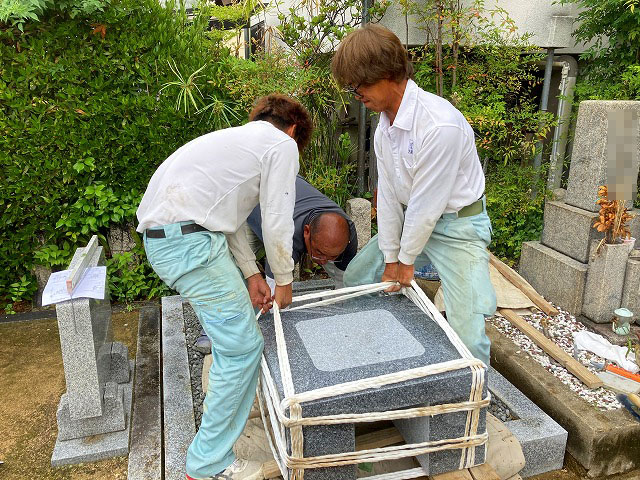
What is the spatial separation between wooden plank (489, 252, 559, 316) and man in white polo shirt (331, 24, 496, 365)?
1.82m

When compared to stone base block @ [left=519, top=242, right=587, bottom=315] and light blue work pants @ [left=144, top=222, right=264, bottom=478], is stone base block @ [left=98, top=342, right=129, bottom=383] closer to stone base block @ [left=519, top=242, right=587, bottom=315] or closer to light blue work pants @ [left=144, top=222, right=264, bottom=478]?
light blue work pants @ [left=144, top=222, right=264, bottom=478]

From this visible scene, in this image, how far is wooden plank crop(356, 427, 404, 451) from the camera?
91.6 inches

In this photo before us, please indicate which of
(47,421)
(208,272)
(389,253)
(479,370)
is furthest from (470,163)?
(47,421)

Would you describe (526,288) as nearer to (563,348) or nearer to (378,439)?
(563,348)

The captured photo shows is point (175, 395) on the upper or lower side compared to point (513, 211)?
lower

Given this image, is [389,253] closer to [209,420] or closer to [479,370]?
[479,370]

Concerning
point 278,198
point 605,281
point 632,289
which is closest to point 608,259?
point 605,281

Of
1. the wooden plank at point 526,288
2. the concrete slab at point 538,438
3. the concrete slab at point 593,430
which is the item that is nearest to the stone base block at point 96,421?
the concrete slab at point 538,438

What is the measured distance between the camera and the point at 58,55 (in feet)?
14.0

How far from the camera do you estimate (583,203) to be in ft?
13.6

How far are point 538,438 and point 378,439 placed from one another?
2.98 feet

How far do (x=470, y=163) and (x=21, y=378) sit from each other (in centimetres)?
334

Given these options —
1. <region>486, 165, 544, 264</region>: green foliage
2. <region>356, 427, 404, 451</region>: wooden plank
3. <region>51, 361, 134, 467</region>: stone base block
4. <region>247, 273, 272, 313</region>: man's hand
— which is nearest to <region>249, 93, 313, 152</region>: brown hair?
<region>247, 273, 272, 313</region>: man's hand

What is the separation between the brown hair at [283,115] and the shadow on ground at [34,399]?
6.51ft
